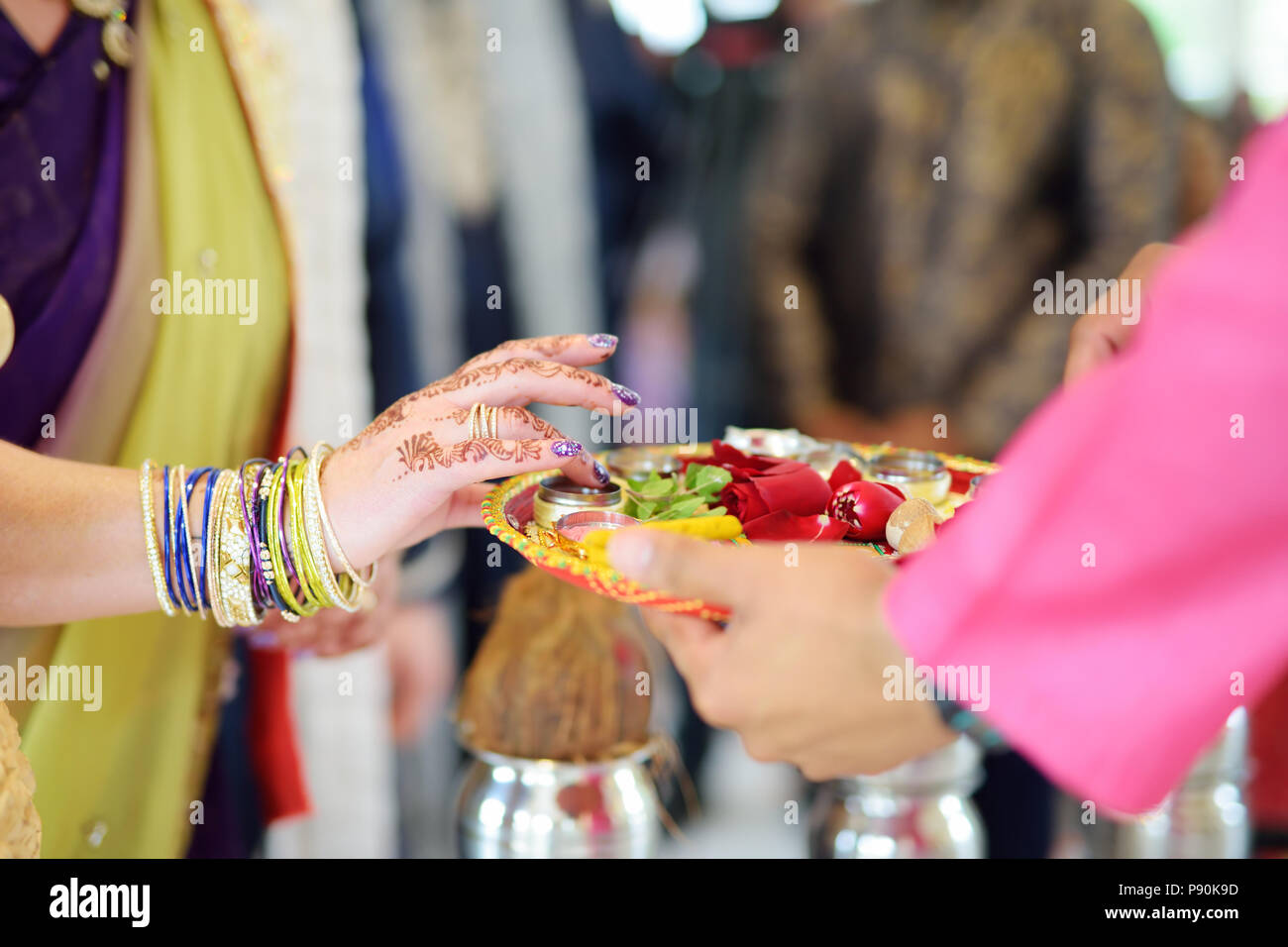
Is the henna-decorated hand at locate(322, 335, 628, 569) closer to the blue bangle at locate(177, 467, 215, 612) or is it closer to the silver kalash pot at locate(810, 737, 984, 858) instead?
the blue bangle at locate(177, 467, 215, 612)

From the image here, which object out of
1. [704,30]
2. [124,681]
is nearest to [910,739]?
[124,681]

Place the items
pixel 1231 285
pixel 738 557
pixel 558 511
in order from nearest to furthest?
pixel 1231 285 → pixel 738 557 → pixel 558 511

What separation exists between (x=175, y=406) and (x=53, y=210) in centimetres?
20

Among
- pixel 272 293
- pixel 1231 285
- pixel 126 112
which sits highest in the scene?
pixel 126 112

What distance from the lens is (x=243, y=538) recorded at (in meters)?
0.79

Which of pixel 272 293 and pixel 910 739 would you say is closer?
pixel 910 739

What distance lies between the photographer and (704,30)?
82.0 inches

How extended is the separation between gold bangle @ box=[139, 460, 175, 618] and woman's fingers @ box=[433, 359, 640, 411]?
0.23 metres

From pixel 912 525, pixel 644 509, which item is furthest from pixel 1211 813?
pixel 644 509

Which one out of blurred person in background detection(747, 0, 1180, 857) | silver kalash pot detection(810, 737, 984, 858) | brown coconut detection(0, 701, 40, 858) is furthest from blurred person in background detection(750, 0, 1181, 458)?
brown coconut detection(0, 701, 40, 858)

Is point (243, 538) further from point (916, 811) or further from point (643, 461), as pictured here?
point (916, 811)
